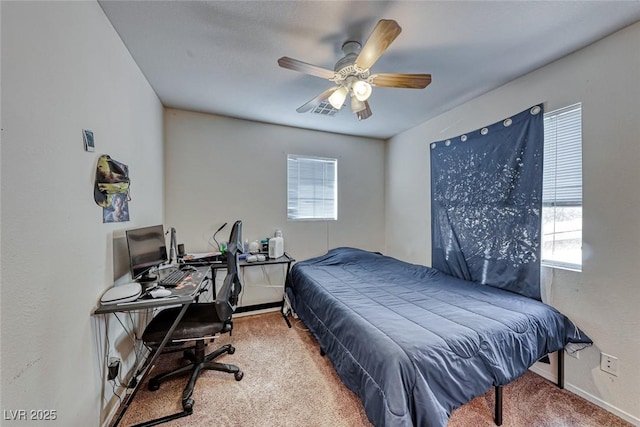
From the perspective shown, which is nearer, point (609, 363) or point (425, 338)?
point (425, 338)

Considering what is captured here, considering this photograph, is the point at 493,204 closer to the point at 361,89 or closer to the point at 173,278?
the point at 361,89

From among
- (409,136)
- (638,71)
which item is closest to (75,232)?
(638,71)

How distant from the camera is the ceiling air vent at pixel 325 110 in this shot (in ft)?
8.73

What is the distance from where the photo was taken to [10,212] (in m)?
0.85

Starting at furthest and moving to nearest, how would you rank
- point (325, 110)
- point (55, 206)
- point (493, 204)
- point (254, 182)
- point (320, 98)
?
point (254, 182) < point (325, 110) < point (493, 204) < point (320, 98) < point (55, 206)

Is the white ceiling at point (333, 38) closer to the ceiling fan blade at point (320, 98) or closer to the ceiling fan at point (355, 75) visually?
the ceiling fan at point (355, 75)

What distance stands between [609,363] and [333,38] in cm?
296

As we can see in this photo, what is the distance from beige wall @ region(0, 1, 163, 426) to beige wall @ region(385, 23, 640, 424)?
317 cm

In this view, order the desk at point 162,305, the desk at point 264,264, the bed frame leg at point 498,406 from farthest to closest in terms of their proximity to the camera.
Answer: the desk at point 264,264 < the bed frame leg at point 498,406 < the desk at point 162,305

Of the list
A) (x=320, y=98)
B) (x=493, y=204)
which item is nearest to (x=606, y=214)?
(x=493, y=204)

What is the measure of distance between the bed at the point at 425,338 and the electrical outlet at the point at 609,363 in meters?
0.12

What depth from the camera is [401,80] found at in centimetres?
171

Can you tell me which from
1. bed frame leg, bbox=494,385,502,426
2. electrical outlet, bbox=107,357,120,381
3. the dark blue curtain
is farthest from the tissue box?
bed frame leg, bbox=494,385,502,426

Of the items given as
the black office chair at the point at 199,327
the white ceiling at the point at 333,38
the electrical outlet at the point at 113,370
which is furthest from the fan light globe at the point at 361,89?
the electrical outlet at the point at 113,370
